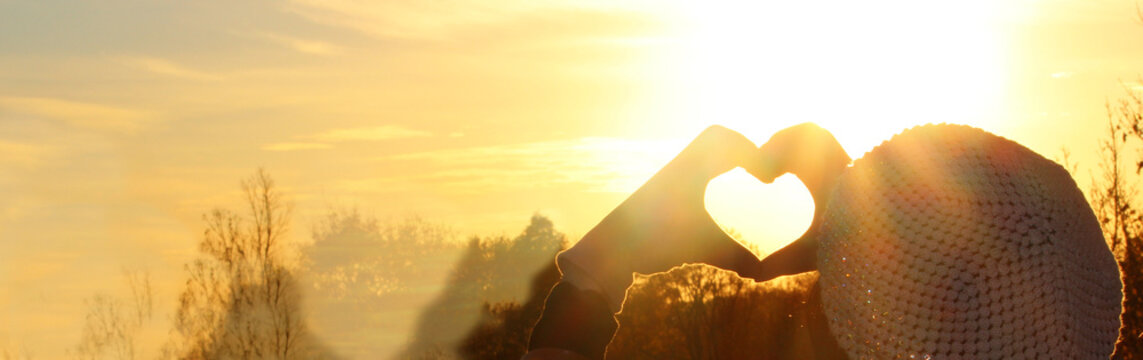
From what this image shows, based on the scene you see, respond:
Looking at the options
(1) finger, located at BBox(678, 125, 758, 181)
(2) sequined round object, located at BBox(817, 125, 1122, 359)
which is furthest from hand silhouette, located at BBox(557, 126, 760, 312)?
(2) sequined round object, located at BBox(817, 125, 1122, 359)

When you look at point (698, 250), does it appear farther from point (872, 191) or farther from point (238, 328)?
point (238, 328)

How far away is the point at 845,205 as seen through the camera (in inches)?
104

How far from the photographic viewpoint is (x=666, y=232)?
9.64ft

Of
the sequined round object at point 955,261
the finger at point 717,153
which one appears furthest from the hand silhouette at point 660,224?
the sequined round object at point 955,261

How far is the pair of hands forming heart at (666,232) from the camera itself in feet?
9.39

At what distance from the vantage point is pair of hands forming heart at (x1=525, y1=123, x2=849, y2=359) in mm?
2861

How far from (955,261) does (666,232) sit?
80 cm

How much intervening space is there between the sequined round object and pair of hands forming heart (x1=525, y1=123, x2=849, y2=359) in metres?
0.32

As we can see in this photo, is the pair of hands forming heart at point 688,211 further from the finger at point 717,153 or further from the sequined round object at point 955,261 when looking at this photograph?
the sequined round object at point 955,261

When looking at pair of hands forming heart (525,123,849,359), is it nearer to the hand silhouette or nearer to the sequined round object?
the hand silhouette

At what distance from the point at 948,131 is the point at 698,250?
759mm

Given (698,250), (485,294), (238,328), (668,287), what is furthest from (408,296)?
(698,250)

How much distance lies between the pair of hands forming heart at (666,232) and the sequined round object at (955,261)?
32 cm

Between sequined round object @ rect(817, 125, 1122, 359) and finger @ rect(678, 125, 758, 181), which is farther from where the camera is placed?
finger @ rect(678, 125, 758, 181)
